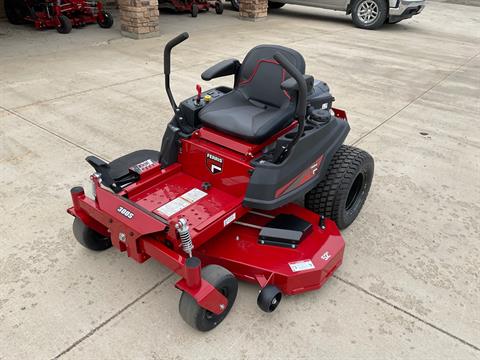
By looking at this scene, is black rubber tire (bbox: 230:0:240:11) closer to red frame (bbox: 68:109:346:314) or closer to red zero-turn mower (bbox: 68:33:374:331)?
red zero-turn mower (bbox: 68:33:374:331)

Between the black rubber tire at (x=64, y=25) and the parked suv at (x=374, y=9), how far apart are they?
19.0 feet

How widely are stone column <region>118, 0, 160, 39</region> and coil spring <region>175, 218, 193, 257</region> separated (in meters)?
6.58

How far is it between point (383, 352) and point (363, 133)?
9.29ft

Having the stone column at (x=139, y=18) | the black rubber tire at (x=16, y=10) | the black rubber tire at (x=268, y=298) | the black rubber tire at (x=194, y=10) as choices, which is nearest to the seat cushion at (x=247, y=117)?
the black rubber tire at (x=268, y=298)

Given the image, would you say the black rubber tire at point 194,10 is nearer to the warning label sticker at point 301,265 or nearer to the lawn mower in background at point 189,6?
the lawn mower in background at point 189,6

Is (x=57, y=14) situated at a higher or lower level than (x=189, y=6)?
higher

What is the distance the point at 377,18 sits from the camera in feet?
32.0

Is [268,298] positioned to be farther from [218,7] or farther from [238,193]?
[218,7]

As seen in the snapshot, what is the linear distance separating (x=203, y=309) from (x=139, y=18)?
680 cm

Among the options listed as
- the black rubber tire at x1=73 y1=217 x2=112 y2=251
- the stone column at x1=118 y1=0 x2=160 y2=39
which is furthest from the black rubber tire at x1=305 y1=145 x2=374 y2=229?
the stone column at x1=118 y1=0 x2=160 y2=39

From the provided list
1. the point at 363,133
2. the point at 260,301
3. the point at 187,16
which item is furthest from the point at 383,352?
the point at 187,16

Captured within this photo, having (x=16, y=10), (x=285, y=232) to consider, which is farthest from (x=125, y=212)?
(x=16, y=10)

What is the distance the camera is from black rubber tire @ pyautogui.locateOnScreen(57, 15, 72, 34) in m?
7.71

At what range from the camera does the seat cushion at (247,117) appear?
2.44 metres
